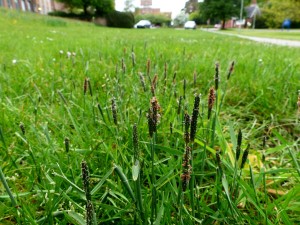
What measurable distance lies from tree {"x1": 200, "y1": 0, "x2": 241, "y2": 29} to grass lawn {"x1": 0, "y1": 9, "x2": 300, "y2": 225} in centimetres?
5352

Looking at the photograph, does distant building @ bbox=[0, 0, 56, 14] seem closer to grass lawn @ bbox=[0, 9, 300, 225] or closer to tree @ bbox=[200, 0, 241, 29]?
tree @ bbox=[200, 0, 241, 29]

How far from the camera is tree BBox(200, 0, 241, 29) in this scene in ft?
170

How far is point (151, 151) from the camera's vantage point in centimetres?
76

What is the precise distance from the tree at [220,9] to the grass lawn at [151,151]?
53.5m

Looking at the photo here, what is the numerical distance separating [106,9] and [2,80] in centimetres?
4330

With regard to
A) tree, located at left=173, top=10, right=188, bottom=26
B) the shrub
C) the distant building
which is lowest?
tree, located at left=173, top=10, right=188, bottom=26

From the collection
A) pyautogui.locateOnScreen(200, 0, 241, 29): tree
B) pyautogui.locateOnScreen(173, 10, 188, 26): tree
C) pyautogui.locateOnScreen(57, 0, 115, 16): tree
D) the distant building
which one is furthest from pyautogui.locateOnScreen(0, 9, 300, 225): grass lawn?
pyautogui.locateOnScreen(173, 10, 188, 26): tree

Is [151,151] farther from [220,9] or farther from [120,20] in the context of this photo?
[220,9]

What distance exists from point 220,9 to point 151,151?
56.4 m

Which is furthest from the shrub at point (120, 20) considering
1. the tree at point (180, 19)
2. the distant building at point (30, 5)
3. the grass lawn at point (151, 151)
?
the tree at point (180, 19)

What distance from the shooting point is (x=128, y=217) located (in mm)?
941

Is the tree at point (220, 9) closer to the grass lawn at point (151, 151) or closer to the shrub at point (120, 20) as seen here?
the shrub at point (120, 20)

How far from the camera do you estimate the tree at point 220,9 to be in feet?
170

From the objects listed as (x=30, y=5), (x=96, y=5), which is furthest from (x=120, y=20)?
(x=30, y=5)
